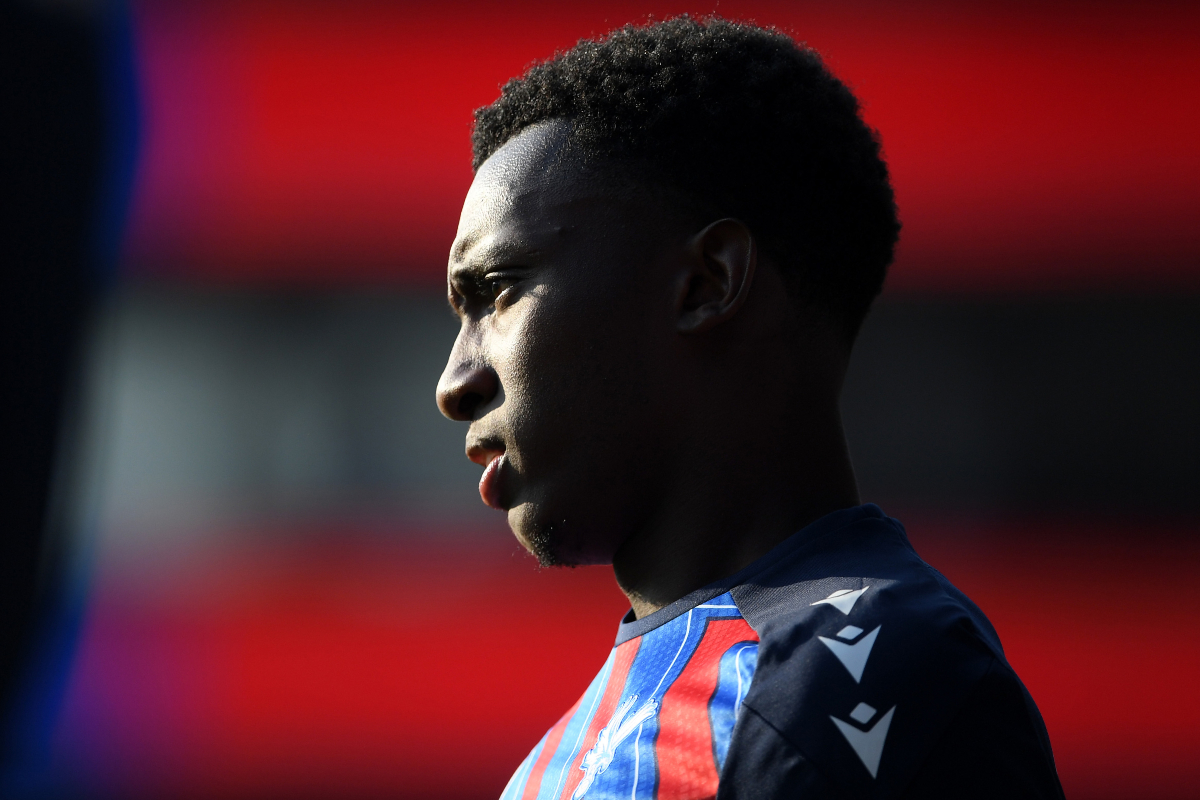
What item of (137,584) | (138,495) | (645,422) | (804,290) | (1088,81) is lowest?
(137,584)

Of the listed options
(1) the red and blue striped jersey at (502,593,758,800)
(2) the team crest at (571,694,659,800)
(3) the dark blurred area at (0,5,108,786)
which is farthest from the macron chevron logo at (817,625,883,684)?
(3) the dark blurred area at (0,5,108,786)

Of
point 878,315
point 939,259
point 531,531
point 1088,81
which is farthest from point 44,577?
point 1088,81

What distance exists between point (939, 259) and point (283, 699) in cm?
272

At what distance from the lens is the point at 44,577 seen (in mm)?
2678

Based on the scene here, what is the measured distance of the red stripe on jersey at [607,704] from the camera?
4.18ft

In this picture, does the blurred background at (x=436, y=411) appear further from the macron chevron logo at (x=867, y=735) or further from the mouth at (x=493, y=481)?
the macron chevron logo at (x=867, y=735)

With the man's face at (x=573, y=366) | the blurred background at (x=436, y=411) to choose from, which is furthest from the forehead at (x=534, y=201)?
the blurred background at (x=436, y=411)

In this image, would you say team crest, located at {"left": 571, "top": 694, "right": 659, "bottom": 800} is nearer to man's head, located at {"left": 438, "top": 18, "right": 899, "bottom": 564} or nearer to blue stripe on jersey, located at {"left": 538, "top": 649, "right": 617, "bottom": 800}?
blue stripe on jersey, located at {"left": 538, "top": 649, "right": 617, "bottom": 800}

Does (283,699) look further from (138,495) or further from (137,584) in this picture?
(138,495)

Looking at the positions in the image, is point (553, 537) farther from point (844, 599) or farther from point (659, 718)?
point (844, 599)

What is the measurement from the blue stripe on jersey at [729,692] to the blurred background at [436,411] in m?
2.28

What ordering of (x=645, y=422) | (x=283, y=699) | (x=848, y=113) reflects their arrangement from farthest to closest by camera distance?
(x=283, y=699) < (x=848, y=113) < (x=645, y=422)

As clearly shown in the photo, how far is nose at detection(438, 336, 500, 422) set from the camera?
54.4 inches

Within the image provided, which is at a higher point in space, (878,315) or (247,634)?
(878,315)
